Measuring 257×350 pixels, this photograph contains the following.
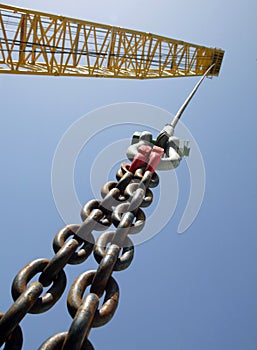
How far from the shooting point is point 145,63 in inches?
579

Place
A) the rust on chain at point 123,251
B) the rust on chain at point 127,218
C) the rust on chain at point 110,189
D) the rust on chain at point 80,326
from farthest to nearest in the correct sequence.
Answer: the rust on chain at point 110,189
the rust on chain at point 127,218
the rust on chain at point 123,251
the rust on chain at point 80,326

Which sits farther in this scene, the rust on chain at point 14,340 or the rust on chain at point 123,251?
the rust on chain at point 123,251

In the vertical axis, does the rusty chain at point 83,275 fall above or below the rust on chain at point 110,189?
below

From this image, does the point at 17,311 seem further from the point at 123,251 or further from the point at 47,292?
the point at 123,251

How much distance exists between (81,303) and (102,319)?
0.14m

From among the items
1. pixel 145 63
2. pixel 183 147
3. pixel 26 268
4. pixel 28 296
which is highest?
pixel 145 63

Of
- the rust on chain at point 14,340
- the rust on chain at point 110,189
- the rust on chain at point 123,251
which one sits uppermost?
the rust on chain at point 110,189

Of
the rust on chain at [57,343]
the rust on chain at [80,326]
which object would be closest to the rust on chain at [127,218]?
the rust on chain at [80,326]

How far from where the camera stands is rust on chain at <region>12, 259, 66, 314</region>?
195cm

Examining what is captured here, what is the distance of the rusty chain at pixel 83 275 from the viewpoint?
1.74 metres

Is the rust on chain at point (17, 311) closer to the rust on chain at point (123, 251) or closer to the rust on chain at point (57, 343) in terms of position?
the rust on chain at point (57, 343)

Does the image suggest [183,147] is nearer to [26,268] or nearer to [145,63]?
[26,268]

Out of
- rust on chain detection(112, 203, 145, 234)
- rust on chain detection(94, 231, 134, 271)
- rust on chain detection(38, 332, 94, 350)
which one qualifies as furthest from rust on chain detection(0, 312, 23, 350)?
rust on chain detection(112, 203, 145, 234)

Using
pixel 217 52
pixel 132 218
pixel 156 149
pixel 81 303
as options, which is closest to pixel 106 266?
pixel 81 303
